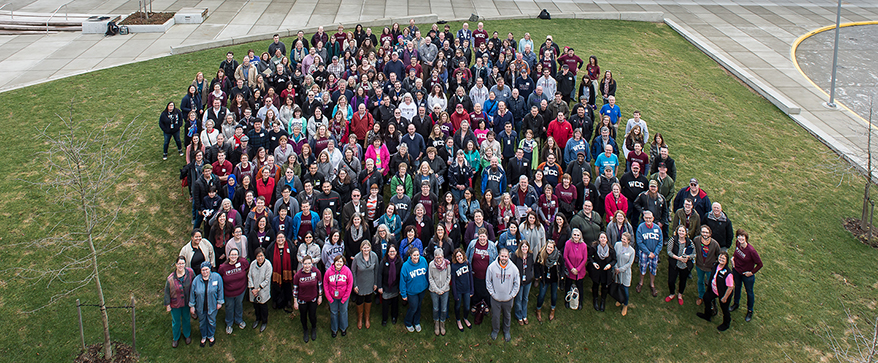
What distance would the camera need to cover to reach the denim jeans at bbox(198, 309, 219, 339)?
949 centimetres

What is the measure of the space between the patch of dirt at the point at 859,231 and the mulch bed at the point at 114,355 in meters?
14.7

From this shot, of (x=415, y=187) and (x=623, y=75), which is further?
(x=623, y=75)

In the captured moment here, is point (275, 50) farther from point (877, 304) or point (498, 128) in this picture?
point (877, 304)

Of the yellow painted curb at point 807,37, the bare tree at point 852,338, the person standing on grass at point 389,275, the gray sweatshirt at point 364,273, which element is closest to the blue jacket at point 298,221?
the gray sweatshirt at point 364,273

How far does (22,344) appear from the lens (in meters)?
9.55

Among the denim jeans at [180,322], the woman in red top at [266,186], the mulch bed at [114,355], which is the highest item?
the woman in red top at [266,186]

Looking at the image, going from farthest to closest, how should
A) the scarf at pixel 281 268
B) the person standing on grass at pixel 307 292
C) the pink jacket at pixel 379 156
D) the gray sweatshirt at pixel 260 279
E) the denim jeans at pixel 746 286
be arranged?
the pink jacket at pixel 379 156
the denim jeans at pixel 746 286
the scarf at pixel 281 268
the gray sweatshirt at pixel 260 279
the person standing on grass at pixel 307 292

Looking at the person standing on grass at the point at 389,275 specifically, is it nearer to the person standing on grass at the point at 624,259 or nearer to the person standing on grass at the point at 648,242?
the person standing on grass at the point at 624,259

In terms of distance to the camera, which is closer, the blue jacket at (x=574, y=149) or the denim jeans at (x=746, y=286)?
the denim jeans at (x=746, y=286)

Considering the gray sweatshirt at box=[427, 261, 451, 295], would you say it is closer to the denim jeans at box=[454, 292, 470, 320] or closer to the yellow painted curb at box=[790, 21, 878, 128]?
the denim jeans at box=[454, 292, 470, 320]

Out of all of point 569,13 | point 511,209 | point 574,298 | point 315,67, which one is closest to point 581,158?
→ point 511,209

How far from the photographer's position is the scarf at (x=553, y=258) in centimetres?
1009

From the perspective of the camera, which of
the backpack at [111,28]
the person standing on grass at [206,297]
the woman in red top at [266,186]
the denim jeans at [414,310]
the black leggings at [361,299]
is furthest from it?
the backpack at [111,28]

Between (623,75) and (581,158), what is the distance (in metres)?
9.42
